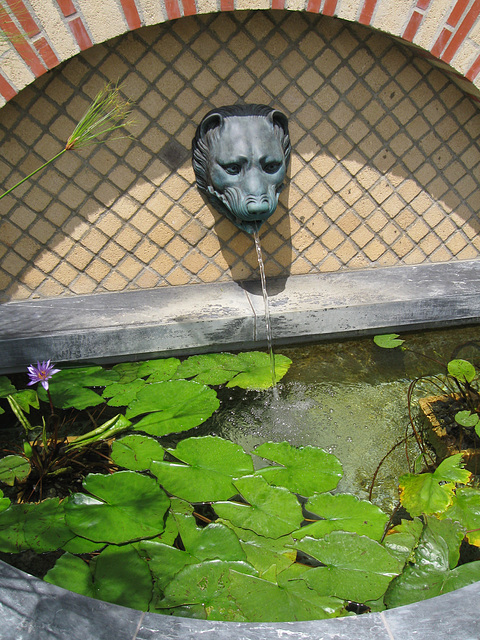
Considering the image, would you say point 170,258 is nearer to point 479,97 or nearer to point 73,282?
point 73,282

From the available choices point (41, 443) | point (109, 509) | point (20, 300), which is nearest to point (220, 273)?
point (20, 300)

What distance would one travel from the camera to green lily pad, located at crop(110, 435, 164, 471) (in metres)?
1.89

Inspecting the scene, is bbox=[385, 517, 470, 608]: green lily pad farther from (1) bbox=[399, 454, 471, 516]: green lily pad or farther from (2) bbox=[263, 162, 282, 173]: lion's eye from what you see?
(2) bbox=[263, 162, 282, 173]: lion's eye

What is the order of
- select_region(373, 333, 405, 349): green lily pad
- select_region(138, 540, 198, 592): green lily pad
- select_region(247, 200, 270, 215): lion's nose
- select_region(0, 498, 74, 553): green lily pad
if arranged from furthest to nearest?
select_region(373, 333, 405, 349): green lily pad → select_region(247, 200, 270, 215): lion's nose → select_region(0, 498, 74, 553): green lily pad → select_region(138, 540, 198, 592): green lily pad

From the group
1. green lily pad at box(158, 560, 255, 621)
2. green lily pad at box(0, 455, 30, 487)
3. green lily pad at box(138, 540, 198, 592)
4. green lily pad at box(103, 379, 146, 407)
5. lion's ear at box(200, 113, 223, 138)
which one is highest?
lion's ear at box(200, 113, 223, 138)

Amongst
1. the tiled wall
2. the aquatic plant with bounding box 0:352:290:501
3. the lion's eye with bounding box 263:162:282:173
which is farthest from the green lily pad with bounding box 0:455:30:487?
the lion's eye with bounding box 263:162:282:173

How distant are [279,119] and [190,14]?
0.63m

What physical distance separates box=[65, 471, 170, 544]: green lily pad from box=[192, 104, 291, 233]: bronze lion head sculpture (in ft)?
4.42

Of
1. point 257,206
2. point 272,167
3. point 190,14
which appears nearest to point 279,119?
point 272,167

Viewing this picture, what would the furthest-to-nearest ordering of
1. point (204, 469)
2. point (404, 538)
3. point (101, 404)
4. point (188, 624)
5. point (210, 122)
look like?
point (210, 122)
point (101, 404)
point (204, 469)
point (404, 538)
point (188, 624)

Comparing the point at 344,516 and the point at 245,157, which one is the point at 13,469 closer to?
the point at 344,516

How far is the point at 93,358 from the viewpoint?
256 cm

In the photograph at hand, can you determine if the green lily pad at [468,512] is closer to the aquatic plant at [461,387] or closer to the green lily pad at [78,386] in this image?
the aquatic plant at [461,387]

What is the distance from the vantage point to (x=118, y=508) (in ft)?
5.49
